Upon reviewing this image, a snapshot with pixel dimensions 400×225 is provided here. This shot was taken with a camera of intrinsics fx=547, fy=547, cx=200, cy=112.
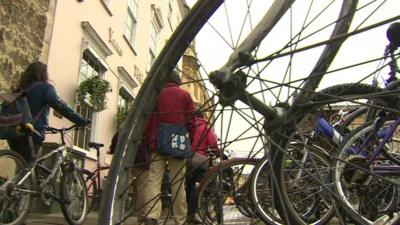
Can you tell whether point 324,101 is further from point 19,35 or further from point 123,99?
point 123,99

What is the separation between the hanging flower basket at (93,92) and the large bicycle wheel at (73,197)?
12.2 feet

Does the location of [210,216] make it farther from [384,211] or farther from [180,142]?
[180,142]

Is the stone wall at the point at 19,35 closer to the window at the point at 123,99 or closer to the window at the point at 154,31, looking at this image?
the window at the point at 123,99

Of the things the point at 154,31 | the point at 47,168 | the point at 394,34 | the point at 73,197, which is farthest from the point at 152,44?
the point at 394,34

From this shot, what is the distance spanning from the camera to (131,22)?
1501 centimetres

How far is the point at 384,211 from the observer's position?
9.03 feet

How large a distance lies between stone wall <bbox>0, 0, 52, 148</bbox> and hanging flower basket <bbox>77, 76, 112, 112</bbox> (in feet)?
4.59

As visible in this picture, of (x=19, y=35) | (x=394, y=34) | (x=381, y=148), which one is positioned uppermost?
(x=19, y=35)

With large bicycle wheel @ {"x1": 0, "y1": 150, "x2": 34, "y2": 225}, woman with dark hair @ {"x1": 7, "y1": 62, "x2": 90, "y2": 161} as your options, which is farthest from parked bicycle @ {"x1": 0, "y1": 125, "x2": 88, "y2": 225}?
woman with dark hair @ {"x1": 7, "y1": 62, "x2": 90, "y2": 161}

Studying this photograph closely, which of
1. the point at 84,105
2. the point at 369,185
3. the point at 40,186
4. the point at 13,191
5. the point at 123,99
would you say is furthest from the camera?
the point at 123,99

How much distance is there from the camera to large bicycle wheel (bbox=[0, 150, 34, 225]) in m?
4.73

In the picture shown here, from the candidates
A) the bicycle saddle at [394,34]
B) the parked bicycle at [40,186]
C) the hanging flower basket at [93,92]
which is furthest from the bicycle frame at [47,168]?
the hanging flower basket at [93,92]

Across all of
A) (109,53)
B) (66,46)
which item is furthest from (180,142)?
(109,53)

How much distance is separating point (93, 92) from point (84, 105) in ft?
0.97
